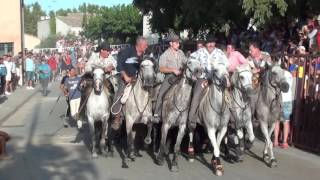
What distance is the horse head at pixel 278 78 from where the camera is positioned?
1077 centimetres

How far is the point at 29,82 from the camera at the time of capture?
33.7 meters

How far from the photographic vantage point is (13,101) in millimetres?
24828

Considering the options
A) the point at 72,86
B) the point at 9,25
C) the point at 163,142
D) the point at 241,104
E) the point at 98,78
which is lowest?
the point at 163,142

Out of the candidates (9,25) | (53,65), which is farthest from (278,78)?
Result: (9,25)

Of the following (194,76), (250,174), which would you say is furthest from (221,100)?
(250,174)

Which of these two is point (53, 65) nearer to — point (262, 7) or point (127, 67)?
point (262, 7)

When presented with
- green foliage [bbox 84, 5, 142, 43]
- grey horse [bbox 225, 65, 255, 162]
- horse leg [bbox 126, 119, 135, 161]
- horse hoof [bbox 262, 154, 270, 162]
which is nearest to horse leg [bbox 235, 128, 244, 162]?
grey horse [bbox 225, 65, 255, 162]

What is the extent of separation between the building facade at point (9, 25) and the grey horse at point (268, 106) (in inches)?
1197

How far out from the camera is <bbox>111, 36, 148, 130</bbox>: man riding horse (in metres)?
11.5

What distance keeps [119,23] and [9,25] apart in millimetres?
16493

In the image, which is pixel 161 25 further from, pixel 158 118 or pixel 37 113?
pixel 158 118

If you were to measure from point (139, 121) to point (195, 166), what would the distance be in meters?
1.40

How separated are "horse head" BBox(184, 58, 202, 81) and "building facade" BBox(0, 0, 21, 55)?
30598mm

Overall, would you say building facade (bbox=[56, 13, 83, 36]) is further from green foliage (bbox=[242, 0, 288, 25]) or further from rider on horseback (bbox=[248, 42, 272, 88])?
rider on horseback (bbox=[248, 42, 272, 88])
